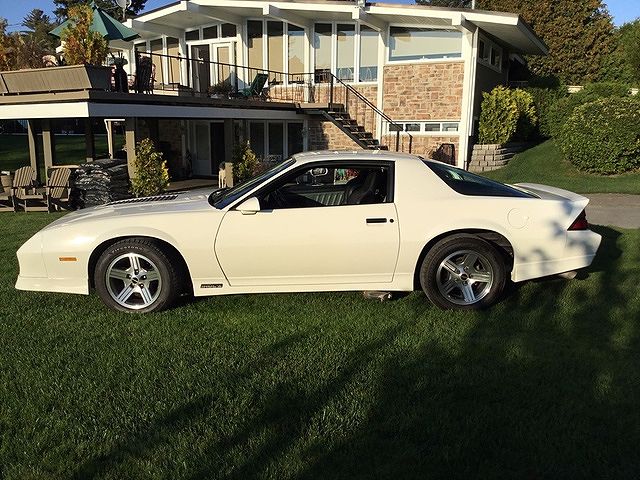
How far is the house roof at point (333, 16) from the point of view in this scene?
1515cm

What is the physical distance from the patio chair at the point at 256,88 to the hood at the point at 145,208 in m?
12.9

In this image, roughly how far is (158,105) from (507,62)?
50.2ft

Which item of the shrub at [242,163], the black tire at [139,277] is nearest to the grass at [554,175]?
the shrub at [242,163]

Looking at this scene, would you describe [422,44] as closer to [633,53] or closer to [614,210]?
[614,210]

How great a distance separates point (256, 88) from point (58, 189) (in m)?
8.29

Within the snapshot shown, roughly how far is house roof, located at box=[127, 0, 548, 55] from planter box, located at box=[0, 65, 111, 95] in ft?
25.3

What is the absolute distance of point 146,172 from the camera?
11.2m

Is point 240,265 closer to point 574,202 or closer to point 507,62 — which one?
point 574,202

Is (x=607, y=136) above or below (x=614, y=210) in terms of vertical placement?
above

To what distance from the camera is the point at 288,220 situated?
15.3 feet

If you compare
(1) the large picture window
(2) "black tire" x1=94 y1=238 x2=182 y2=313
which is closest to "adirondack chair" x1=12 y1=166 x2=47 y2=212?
(2) "black tire" x1=94 y1=238 x2=182 y2=313

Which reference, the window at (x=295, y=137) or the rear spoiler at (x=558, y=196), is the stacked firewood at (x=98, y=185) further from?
the rear spoiler at (x=558, y=196)

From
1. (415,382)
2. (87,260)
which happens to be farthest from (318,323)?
(87,260)

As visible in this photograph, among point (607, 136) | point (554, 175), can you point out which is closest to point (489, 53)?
point (554, 175)
